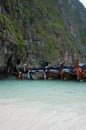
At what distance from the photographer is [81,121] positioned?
11.0 m

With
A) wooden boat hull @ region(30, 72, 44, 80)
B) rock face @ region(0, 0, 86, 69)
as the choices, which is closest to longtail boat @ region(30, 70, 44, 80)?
wooden boat hull @ region(30, 72, 44, 80)

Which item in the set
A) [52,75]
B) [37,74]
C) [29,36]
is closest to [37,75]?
[37,74]

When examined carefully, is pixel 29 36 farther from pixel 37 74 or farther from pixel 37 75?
pixel 37 75

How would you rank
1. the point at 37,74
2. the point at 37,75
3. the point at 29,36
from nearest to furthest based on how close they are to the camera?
the point at 37,75, the point at 37,74, the point at 29,36

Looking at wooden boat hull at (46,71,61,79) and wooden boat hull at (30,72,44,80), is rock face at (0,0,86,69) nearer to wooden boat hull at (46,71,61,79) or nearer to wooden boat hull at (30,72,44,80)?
wooden boat hull at (30,72,44,80)

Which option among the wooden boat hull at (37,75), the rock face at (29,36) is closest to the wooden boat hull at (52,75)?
the wooden boat hull at (37,75)

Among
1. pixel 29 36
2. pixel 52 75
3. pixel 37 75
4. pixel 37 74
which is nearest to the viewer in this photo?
pixel 52 75

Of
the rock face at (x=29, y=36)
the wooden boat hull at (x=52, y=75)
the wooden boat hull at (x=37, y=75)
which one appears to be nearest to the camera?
the wooden boat hull at (x=52, y=75)

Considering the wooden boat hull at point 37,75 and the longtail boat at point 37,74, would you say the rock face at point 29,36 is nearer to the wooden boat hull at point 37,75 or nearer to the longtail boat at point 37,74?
the longtail boat at point 37,74

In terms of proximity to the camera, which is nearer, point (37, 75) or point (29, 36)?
point (37, 75)

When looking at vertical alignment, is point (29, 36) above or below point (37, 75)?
above

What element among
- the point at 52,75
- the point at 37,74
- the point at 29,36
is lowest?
the point at 52,75

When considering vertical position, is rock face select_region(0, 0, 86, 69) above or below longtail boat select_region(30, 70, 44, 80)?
above

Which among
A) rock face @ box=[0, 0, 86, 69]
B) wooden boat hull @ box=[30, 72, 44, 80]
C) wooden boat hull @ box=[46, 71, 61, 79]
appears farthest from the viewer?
rock face @ box=[0, 0, 86, 69]
